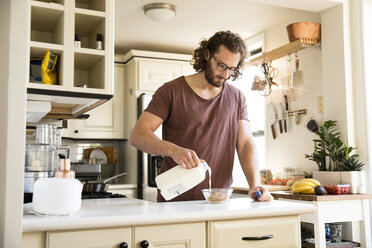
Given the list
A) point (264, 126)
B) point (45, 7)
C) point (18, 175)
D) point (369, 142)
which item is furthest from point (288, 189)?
point (18, 175)

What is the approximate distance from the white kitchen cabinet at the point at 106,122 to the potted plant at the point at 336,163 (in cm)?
243

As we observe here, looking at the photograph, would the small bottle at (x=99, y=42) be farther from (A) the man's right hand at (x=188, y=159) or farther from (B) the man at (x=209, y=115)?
(A) the man's right hand at (x=188, y=159)

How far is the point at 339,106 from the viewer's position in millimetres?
3217

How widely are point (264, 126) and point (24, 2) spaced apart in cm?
350

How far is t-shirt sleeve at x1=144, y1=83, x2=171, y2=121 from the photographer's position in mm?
1999

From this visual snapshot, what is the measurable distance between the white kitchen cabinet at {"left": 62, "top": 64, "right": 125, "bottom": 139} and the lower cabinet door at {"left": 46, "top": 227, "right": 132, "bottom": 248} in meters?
3.36

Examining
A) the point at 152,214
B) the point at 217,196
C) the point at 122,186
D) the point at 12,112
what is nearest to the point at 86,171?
the point at 122,186

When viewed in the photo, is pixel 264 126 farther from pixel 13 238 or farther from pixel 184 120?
pixel 13 238

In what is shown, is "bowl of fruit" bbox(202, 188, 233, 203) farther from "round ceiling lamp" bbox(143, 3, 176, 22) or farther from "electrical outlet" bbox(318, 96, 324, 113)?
"round ceiling lamp" bbox(143, 3, 176, 22)

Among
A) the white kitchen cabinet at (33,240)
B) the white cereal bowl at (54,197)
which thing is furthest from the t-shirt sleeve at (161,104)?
the white kitchen cabinet at (33,240)

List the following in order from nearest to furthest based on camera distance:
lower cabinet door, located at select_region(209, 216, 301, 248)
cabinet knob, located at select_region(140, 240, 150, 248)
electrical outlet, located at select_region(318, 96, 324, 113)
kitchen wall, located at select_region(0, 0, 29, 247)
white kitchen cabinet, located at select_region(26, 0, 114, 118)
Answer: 1. kitchen wall, located at select_region(0, 0, 29, 247)
2. cabinet knob, located at select_region(140, 240, 150, 248)
3. lower cabinet door, located at select_region(209, 216, 301, 248)
4. white kitchen cabinet, located at select_region(26, 0, 114, 118)
5. electrical outlet, located at select_region(318, 96, 324, 113)

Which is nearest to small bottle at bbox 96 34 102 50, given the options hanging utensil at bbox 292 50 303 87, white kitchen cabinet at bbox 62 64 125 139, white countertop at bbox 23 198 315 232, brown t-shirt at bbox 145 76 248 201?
brown t-shirt at bbox 145 76 248 201

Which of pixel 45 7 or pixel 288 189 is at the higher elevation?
pixel 45 7

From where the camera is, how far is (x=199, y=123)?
2.04 meters
